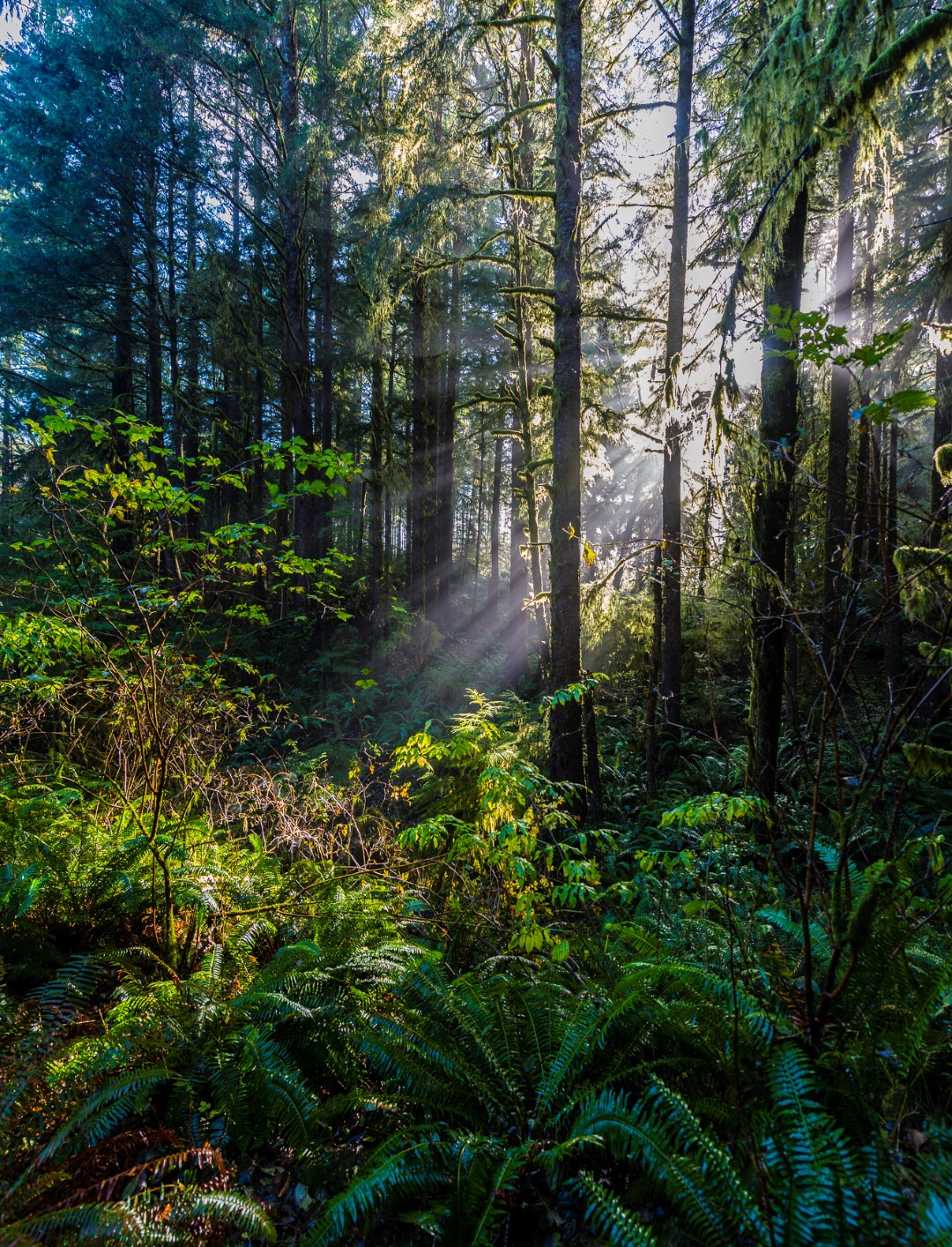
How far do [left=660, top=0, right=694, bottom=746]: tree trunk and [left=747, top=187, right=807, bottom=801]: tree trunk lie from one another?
2309 mm

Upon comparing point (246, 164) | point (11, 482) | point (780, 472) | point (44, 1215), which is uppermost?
point (246, 164)

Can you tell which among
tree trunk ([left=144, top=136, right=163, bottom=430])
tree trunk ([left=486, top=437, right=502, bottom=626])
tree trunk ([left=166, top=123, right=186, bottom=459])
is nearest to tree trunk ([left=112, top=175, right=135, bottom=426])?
tree trunk ([left=144, top=136, right=163, bottom=430])

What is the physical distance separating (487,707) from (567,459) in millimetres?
2984

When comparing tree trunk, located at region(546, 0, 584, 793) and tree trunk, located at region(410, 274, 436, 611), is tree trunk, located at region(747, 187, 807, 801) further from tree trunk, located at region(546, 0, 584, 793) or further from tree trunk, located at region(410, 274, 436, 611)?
tree trunk, located at region(410, 274, 436, 611)

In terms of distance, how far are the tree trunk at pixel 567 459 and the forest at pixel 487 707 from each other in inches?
2.0

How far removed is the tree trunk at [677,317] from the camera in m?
7.91

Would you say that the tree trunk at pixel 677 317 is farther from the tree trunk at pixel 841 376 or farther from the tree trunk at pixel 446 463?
the tree trunk at pixel 446 463

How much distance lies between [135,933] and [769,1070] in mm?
3072

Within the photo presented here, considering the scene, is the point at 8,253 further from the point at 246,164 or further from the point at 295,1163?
the point at 295,1163

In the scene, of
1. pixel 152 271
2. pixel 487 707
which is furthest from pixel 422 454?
pixel 487 707

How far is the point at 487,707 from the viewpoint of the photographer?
5.53m

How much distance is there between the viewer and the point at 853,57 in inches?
151

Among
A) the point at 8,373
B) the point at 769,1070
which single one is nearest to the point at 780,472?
the point at 769,1070

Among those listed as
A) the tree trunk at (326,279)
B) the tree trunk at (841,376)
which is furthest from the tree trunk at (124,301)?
the tree trunk at (841,376)
